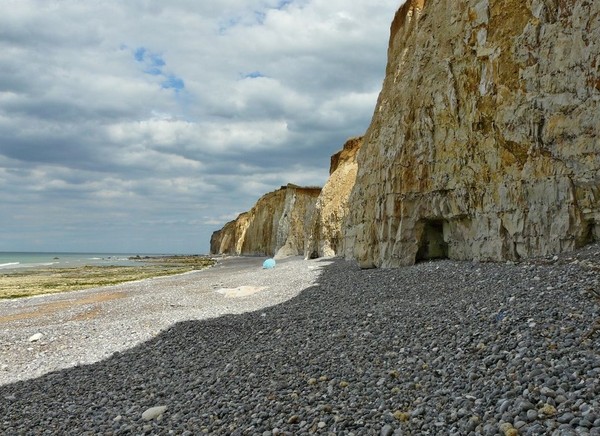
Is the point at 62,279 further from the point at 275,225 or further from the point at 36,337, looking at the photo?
the point at 275,225

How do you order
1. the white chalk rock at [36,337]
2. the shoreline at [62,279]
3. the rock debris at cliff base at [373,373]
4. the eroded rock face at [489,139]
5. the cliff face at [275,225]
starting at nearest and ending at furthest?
the rock debris at cliff base at [373,373] < the eroded rock face at [489,139] < the white chalk rock at [36,337] < the shoreline at [62,279] < the cliff face at [275,225]

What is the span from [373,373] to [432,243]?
45.2 feet

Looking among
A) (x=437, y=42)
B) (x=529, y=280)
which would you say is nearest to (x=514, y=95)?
(x=437, y=42)

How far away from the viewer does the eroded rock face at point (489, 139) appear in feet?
39.3

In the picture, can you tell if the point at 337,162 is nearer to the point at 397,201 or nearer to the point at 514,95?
the point at 397,201

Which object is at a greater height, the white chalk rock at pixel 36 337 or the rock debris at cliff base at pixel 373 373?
the rock debris at cliff base at pixel 373 373

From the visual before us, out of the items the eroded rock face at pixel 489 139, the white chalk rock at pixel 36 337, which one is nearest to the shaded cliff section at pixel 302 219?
the eroded rock face at pixel 489 139

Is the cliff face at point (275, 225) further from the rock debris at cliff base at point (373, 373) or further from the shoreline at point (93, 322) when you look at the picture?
the rock debris at cliff base at point (373, 373)

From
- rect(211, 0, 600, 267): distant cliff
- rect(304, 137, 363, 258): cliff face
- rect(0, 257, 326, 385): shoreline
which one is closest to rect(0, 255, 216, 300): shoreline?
rect(0, 257, 326, 385): shoreline

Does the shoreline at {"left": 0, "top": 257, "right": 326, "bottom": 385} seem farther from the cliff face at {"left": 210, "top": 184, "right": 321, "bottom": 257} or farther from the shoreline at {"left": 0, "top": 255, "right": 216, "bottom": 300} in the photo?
the cliff face at {"left": 210, "top": 184, "right": 321, "bottom": 257}

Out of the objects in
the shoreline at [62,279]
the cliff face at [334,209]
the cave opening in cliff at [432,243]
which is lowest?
the shoreline at [62,279]

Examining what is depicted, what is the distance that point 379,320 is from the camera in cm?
898

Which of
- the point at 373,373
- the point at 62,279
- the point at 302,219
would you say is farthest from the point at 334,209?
the point at 373,373

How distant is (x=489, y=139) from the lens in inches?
595
